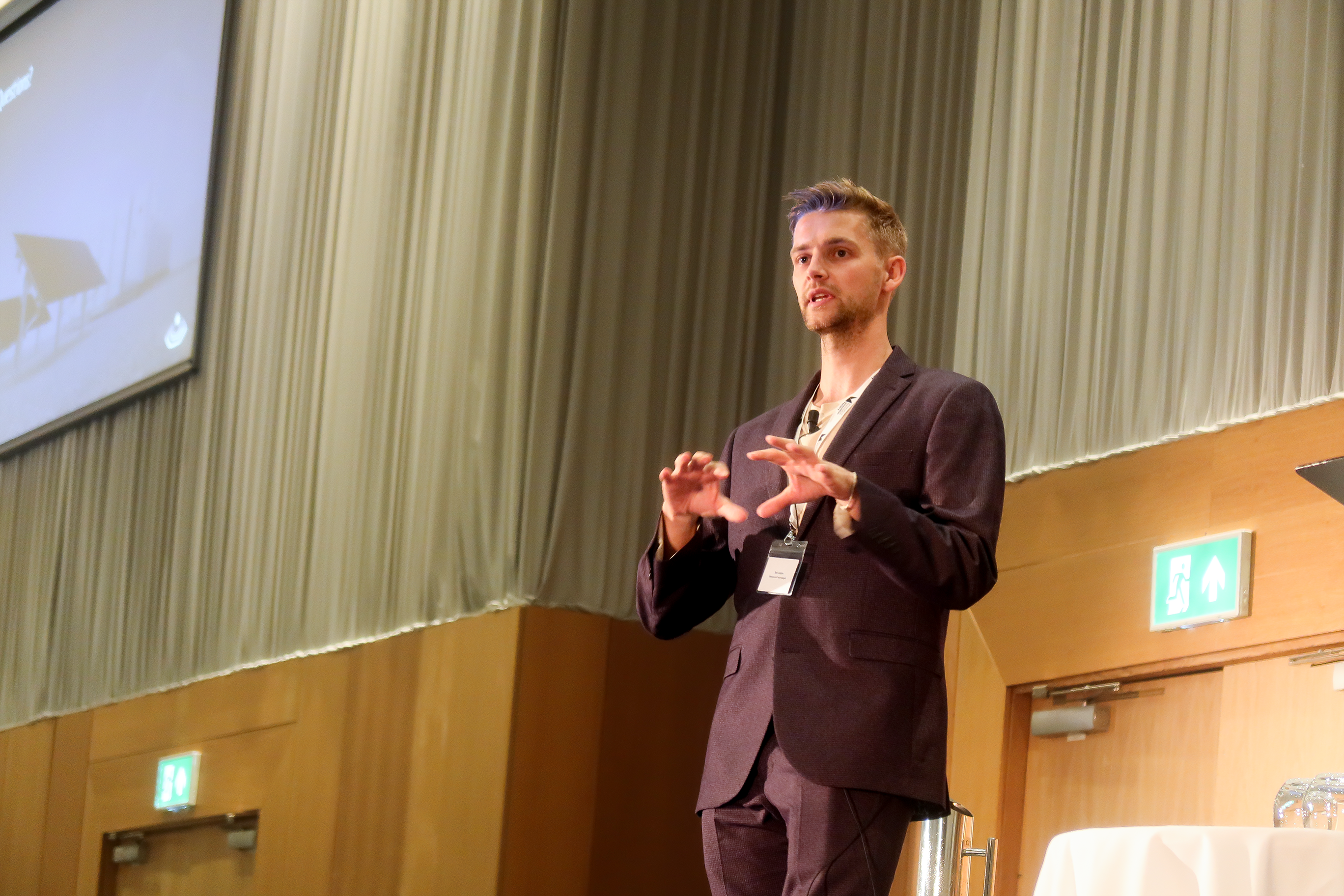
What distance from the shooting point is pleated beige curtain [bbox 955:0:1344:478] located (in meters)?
2.96

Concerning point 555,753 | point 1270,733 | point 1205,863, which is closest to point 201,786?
point 555,753

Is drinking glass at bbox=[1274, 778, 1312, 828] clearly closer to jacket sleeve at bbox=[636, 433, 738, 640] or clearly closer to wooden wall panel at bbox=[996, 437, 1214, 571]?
jacket sleeve at bbox=[636, 433, 738, 640]

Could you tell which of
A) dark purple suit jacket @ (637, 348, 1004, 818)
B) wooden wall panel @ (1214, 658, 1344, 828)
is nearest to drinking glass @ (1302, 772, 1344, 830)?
dark purple suit jacket @ (637, 348, 1004, 818)

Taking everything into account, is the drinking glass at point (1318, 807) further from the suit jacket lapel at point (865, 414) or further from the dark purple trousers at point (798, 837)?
the suit jacket lapel at point (865, 414)

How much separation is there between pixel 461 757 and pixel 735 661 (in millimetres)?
2450

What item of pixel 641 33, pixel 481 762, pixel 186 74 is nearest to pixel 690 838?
pixel 481 762

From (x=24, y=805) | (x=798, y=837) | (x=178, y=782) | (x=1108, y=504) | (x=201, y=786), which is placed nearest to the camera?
(x=798, y=837)

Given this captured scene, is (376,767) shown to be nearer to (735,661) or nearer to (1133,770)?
(1133,770)

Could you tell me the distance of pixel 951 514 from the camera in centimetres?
191

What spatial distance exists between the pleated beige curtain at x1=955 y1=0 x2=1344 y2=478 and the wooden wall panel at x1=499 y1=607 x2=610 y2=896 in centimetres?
127

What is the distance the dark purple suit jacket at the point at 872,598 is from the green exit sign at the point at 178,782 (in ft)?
13.2

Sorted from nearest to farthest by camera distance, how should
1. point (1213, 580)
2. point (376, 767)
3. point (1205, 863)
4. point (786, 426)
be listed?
point (1205, 863), point (786, 426), point (1213, 580), point (376, 767)

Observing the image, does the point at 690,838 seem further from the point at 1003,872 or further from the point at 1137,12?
the point at 1137,12

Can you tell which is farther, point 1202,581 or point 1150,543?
point 1150,543
